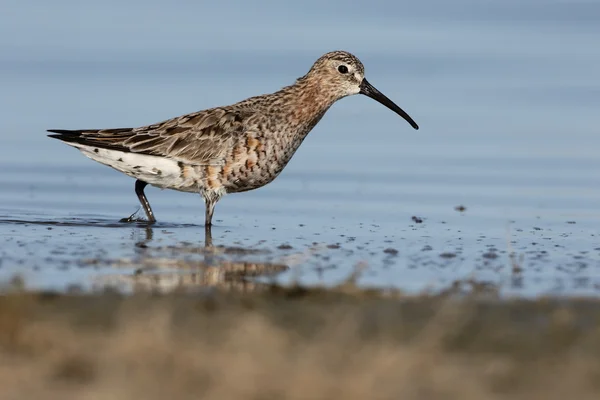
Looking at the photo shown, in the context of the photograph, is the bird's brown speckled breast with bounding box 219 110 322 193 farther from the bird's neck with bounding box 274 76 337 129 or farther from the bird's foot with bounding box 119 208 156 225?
the bird's foot with bounding box 119 208 156 225

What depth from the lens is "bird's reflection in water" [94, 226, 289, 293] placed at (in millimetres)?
8391

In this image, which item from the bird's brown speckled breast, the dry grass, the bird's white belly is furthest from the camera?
the bird's white belly

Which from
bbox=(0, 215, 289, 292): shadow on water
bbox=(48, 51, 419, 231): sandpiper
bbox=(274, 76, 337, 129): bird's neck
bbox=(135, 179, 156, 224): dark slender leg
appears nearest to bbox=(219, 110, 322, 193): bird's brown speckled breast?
bbox=(48, 51, 419, 231): sandpiper

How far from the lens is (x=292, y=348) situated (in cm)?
584

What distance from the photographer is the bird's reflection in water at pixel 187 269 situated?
839 cm

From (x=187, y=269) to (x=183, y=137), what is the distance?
3.03 meters

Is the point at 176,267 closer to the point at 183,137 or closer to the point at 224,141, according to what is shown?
the point at 224,141

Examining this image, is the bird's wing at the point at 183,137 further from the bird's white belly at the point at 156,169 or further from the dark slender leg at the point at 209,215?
the dark slender leg at the point at 209,215

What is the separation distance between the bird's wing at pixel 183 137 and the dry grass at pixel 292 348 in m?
4.67

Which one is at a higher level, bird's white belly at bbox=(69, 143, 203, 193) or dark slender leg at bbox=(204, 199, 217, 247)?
bird's white belly at bbox=(69, 143, 203, 193)

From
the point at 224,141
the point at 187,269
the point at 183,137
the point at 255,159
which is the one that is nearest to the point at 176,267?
the point at 187,269

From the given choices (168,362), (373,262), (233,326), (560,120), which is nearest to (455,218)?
(373,262)

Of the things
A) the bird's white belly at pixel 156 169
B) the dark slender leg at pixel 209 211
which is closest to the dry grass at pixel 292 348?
the dark slender leg at pixel 209 211

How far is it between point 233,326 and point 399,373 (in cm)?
123
